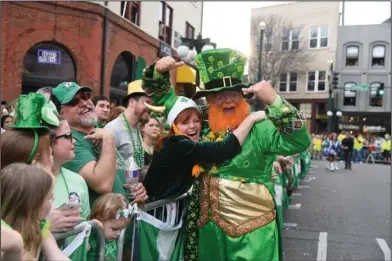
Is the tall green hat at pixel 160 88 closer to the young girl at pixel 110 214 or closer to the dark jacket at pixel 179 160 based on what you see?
the dark jacket at pixel 179 160

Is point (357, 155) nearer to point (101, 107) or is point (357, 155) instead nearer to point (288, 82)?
point (288, 82)

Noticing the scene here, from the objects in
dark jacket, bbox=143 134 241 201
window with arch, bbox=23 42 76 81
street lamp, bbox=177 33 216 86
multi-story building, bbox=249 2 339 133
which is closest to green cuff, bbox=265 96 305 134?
dark jacket, bbox=143 134 241 201

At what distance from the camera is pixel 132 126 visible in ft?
12.6

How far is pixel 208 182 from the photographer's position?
2824 mm

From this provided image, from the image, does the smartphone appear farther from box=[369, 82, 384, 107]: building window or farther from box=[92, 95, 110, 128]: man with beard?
box=[369, 82, 384, 107]: building window

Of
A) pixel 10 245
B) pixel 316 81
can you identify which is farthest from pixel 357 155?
pixel 10 245

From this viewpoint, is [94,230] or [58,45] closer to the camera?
[94,230]

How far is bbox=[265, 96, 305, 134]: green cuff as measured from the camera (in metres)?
2.47

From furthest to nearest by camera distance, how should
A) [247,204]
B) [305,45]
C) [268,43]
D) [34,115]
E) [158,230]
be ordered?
[305,45]
[268,43]
[158,230]
[247,204]
[34,115]

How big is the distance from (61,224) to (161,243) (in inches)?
46.8

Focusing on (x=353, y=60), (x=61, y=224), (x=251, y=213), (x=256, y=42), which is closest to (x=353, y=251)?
(x=251, y=213)

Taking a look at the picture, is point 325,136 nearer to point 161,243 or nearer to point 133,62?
point 133,62

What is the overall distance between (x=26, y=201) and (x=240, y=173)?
5.01ft

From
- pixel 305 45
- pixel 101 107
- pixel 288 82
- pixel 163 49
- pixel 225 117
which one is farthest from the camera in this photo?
pixel 288 82
